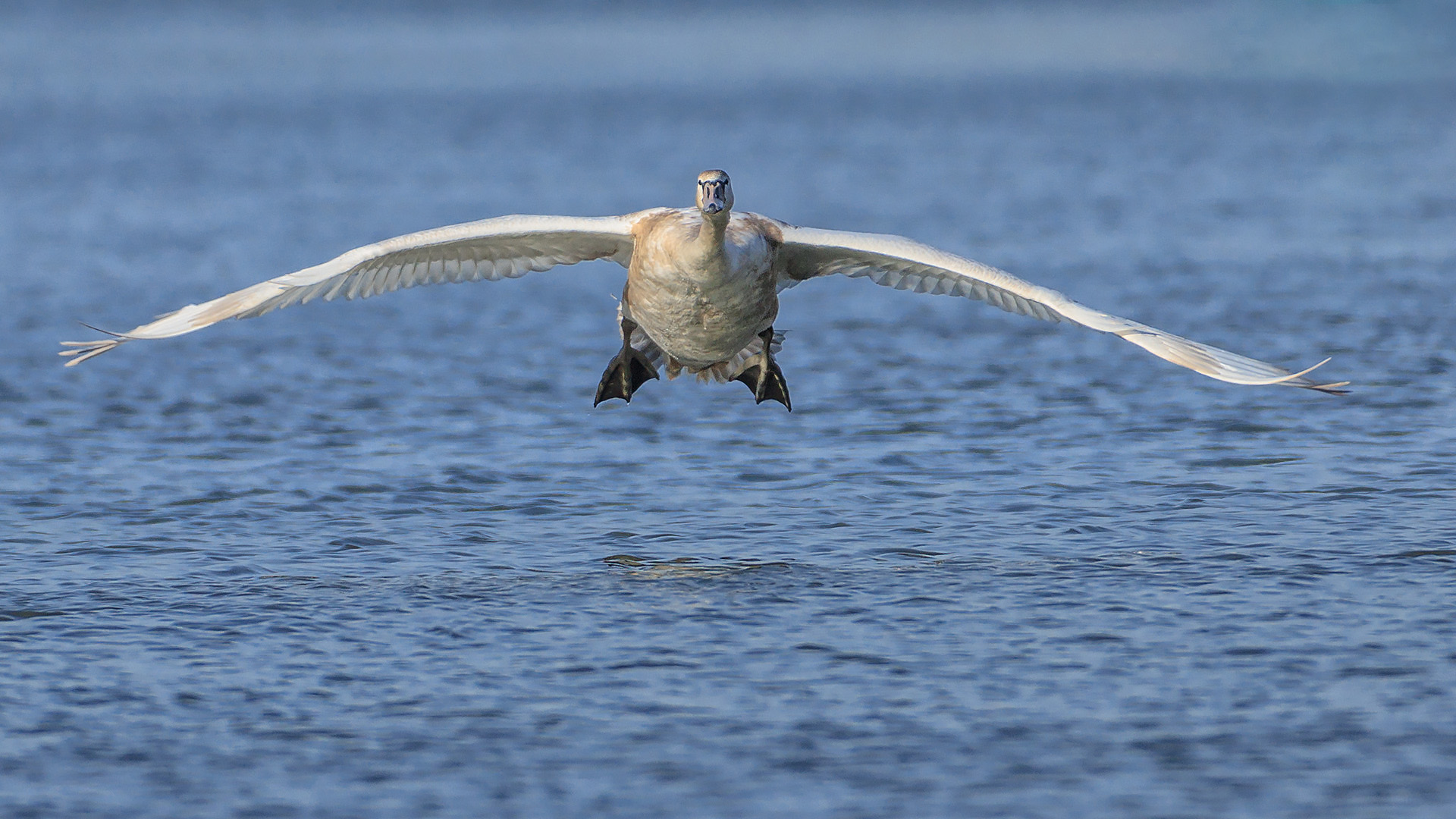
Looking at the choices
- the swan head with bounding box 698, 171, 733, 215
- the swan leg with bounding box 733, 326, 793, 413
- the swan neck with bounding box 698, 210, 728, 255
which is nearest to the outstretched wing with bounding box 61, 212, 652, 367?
the swan neck with bounding box 698, 210, 728, 255

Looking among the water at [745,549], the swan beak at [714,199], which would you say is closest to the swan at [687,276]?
the swan beak at [714,199]

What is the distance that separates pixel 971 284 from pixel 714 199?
207 cm

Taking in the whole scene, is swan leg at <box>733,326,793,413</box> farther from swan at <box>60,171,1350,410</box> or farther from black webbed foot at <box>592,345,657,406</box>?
black webbed foot at <box>592,345,657,406</box>

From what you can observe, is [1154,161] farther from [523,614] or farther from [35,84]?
[35,84]

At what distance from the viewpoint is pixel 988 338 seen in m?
24.1

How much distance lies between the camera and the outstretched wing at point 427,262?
44.5 ft

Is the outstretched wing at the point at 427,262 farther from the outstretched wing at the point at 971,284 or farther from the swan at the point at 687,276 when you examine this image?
the outstretched wing at the point at 971,284

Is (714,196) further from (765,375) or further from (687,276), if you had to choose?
(765,375)

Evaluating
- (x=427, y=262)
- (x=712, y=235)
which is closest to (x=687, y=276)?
(x=712, y=235)

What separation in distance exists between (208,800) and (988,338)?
595 inches

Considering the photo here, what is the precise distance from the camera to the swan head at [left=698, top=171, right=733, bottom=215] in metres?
13.8

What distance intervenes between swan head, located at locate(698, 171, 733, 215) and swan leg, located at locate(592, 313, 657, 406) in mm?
2046

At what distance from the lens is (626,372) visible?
52.0ft

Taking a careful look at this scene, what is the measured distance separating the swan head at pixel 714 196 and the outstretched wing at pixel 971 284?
847 millimetres
